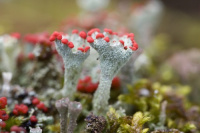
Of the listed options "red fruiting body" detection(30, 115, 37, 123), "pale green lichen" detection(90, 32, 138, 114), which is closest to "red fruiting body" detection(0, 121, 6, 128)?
"red fruiting body" detection(30, 115, 37, 123)

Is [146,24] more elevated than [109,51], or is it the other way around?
[146,24]

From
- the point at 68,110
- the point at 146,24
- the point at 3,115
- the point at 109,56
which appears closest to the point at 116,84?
the point at 109,56

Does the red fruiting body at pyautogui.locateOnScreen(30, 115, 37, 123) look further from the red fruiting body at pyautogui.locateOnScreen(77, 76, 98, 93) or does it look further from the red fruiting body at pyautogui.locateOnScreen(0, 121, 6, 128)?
the red fruiting body at pyautogui.locateOnScreen(77, 76, 98, 93)

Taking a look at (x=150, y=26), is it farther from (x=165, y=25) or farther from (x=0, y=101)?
(x=0, y=101)

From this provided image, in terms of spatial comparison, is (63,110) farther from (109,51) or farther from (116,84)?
(116,84)

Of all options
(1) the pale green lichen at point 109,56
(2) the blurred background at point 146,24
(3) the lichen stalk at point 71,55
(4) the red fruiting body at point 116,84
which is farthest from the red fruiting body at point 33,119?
(2) the blurred background at point 146,24

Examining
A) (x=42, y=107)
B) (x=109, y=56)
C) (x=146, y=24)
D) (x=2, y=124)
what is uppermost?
(x=146, y=24)
